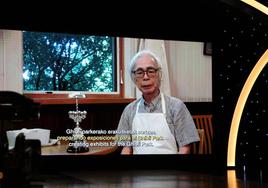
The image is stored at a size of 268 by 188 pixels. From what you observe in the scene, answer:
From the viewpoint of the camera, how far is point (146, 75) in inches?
175

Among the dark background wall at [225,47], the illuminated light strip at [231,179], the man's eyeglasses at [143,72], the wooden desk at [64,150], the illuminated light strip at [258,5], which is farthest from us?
the dark background wall at [225,47]

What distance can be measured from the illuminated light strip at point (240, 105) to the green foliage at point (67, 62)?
158 centimetres

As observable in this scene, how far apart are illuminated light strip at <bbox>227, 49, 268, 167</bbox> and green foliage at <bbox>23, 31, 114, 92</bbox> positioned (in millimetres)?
1583

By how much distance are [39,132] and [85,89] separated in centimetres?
68

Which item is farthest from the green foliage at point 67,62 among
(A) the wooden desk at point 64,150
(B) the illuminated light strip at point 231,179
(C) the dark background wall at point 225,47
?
(B) the illuminated light strip at point 231,179

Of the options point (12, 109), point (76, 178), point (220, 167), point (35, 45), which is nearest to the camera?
point (12, 109)

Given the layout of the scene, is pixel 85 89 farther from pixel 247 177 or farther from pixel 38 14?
pixel 247 177

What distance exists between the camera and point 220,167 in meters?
4.90

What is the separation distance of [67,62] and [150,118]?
1.08 m

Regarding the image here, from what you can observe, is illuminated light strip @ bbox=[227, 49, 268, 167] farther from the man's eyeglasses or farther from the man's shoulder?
the man's eyeglasses

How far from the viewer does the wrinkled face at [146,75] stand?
4.43 m

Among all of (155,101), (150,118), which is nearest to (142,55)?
(155,101)

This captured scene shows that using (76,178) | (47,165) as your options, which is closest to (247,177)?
(76,178)

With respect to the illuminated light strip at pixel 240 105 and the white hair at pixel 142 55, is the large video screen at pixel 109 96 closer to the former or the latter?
the white hair at pixel 142 55
